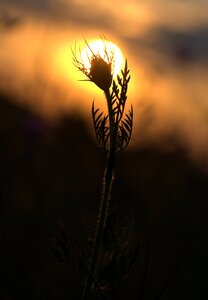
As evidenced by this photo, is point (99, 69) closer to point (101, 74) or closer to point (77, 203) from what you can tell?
point (101, 74)

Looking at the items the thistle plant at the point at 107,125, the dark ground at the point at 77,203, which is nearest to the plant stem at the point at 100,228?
the thistle plant at the point at 107,125

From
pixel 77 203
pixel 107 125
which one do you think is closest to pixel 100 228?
pixel 107 125

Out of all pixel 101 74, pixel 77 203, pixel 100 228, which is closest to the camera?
pixel 100 228

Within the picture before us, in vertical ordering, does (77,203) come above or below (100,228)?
above

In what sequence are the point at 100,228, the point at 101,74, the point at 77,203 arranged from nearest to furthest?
the point at 100,228 < the point at 101,74 < the point at 77,203

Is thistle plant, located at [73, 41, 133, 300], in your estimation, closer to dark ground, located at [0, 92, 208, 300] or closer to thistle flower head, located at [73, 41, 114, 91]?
thistle flower head, located at [73, 41, 114, 91]

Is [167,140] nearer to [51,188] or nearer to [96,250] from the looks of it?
[51,188]
